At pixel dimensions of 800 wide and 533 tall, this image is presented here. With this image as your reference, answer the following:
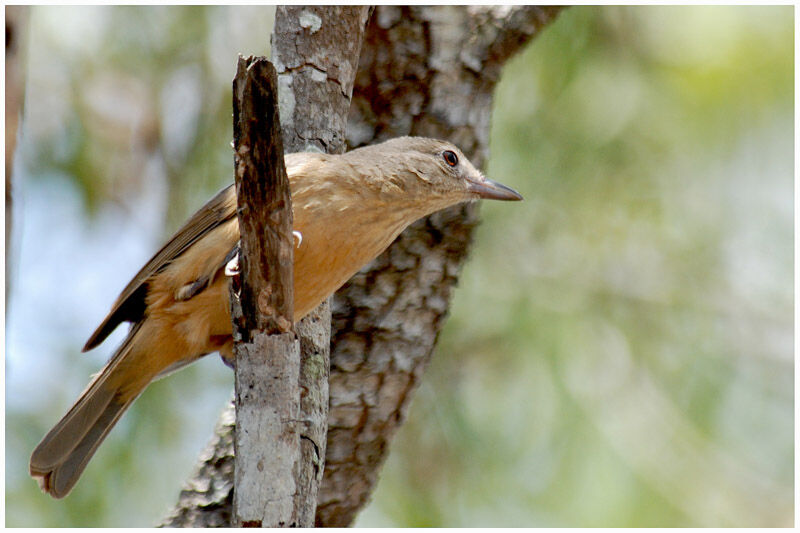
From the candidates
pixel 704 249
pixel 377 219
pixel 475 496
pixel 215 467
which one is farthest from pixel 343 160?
pixel 704 249

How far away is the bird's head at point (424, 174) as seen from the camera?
3654mm

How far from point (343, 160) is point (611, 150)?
7.73ft

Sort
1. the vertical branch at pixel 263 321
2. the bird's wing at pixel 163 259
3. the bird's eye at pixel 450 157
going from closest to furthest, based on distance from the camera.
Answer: the vertical branch at pixel 263 321
the bird's wing at pixel 163 259
the bird's eye at pixel 450 157

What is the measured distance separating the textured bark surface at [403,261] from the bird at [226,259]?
0.84 feet

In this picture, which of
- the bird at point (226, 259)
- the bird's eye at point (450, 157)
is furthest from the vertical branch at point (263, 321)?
the bird's eye at point (450, 157)

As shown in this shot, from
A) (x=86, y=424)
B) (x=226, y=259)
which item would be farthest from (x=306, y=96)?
(x=86, y=424)

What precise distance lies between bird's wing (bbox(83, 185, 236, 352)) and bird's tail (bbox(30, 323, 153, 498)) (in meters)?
0.08

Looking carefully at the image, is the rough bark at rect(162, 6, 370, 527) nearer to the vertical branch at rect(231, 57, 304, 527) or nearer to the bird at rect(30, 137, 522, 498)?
the bird at rect(30, 137, 522, 498)

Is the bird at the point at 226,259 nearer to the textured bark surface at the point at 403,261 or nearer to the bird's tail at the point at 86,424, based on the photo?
the bird's tail at the point at 86,424

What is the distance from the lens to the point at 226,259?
3.42 meters

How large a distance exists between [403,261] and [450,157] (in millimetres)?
496

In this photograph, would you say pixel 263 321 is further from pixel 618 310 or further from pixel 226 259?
pixel 618 310

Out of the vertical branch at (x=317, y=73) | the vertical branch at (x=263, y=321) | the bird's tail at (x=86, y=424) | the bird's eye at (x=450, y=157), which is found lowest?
the bird's tail at (x=86, y=424)

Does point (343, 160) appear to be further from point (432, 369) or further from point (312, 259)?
point (432, 369)
